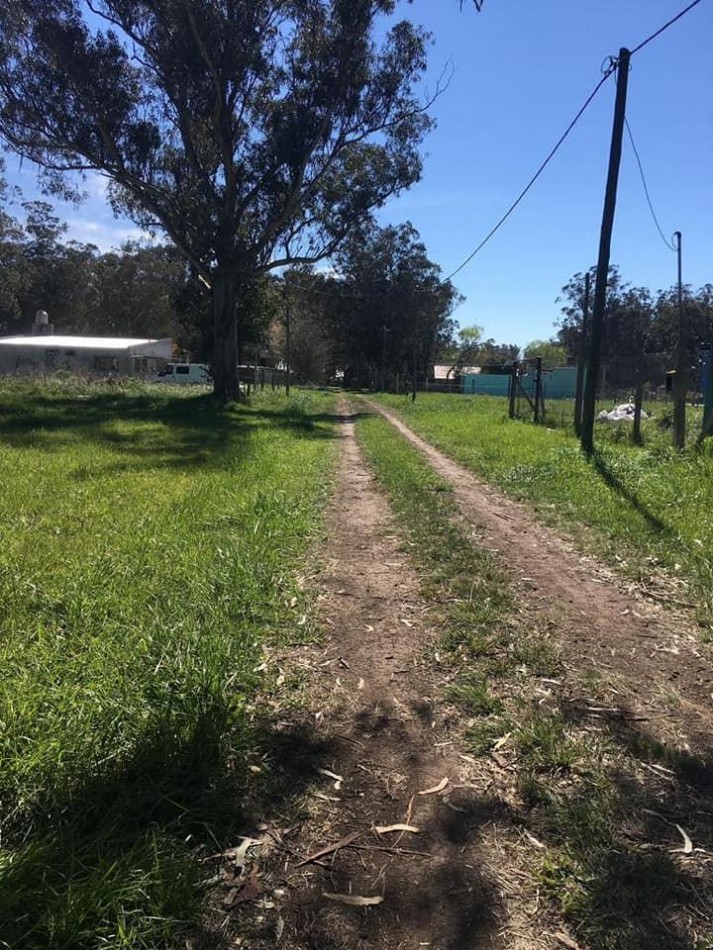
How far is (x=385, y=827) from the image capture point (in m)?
2.56

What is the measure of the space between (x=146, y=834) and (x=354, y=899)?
74cm

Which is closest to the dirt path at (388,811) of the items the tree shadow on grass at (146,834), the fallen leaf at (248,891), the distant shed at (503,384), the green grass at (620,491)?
the fallen leaf at (248,891)

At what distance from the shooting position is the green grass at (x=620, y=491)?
5.92m

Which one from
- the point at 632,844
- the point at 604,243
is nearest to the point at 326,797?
the point at 632,844

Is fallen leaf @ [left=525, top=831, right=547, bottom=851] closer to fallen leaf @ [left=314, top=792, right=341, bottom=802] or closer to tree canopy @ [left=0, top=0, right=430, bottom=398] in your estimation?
fallen leaf @ [left=314, top=792, right=341, bottom=802]

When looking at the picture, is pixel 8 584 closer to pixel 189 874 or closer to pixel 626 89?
pixel 189 874

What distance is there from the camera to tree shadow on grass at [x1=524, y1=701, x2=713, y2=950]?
82.5 inches

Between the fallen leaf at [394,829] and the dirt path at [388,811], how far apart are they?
18 mm

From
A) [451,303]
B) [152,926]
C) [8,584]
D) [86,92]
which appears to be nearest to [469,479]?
[8,584]

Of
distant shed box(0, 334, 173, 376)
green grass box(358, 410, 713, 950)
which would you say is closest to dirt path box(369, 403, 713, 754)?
green grass box(358, 410, 713, 950)

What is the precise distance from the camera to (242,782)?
2.77m

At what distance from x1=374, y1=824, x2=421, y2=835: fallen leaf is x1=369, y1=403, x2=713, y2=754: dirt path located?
137cm

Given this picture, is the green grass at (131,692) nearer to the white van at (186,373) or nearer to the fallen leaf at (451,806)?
the fallen leaf at (451,806)

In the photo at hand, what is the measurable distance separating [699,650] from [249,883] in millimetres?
3081
